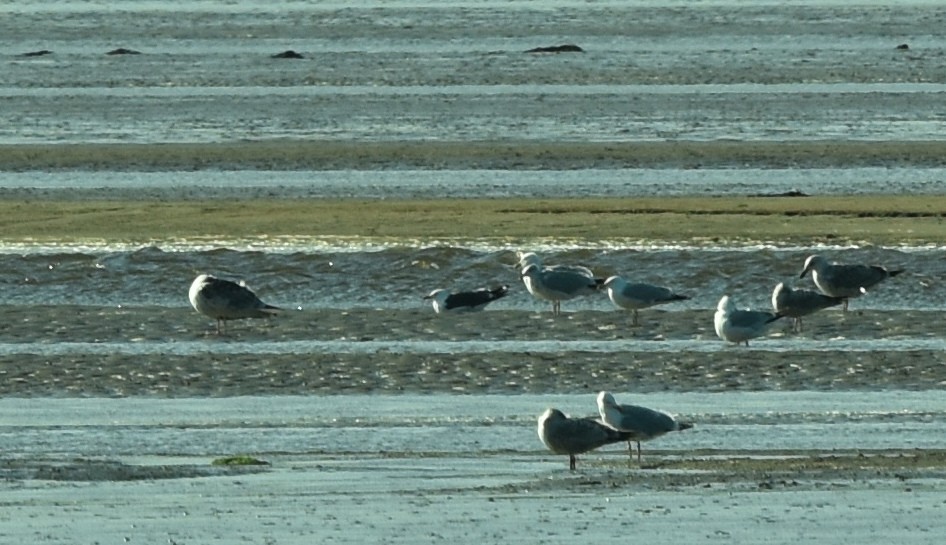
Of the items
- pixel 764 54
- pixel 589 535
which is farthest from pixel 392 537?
pixel 764 54

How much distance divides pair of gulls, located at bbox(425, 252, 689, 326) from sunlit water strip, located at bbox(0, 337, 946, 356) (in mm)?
481

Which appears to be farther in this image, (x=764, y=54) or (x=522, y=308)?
(x=764, y=54)

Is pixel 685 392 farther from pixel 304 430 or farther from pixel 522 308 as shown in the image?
pixel 522 308

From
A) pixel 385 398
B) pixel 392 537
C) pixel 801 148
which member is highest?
pixel 801 148

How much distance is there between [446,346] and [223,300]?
1.67 m

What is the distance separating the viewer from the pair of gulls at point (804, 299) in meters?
14.8

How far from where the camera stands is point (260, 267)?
18.6 metres

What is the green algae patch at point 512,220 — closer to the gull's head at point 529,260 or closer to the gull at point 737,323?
the gull's head at point 529,260

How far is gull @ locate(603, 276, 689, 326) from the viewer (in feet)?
52.2

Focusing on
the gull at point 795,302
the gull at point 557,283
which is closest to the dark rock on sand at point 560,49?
the gull at point 557,283

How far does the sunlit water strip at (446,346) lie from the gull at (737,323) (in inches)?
5.7

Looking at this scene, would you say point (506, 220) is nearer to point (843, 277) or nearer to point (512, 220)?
point (512, 220)

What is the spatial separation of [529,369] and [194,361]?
2.25 m

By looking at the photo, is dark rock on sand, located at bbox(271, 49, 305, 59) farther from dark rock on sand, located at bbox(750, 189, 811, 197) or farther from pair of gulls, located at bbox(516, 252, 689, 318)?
pair of gulls, located at bbox(516, 252, 689, 318)
